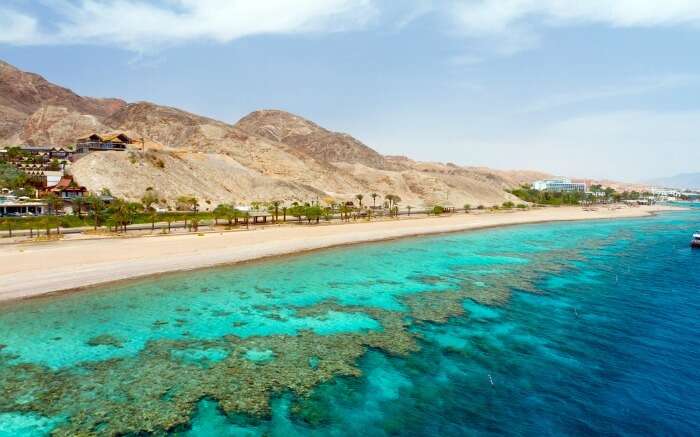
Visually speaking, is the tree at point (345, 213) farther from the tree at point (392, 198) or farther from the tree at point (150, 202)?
the tree at point (150, 202)

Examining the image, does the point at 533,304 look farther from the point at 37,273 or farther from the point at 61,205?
the point at 61,205

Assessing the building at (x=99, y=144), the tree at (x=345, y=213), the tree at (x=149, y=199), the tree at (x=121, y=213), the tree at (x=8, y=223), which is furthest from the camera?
the building at (x=99, y=144)

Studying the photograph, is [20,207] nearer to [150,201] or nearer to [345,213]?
[150,201]

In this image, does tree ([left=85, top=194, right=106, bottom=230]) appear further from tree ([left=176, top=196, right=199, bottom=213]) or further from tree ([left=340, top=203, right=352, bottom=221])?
tree ([left=340, top=203, right=352, bottom=221])

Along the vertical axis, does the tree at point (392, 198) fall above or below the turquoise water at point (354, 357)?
above

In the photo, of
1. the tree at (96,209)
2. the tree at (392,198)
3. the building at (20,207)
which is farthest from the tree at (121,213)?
the tree at (392,198)

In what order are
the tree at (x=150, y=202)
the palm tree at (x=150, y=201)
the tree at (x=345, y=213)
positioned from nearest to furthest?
the tree at (x=150, y=202)
the palm tree at (x=150, y=201)
the tree at (x=345, y=213)

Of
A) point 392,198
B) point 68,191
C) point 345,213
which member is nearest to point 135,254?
point 68,191
